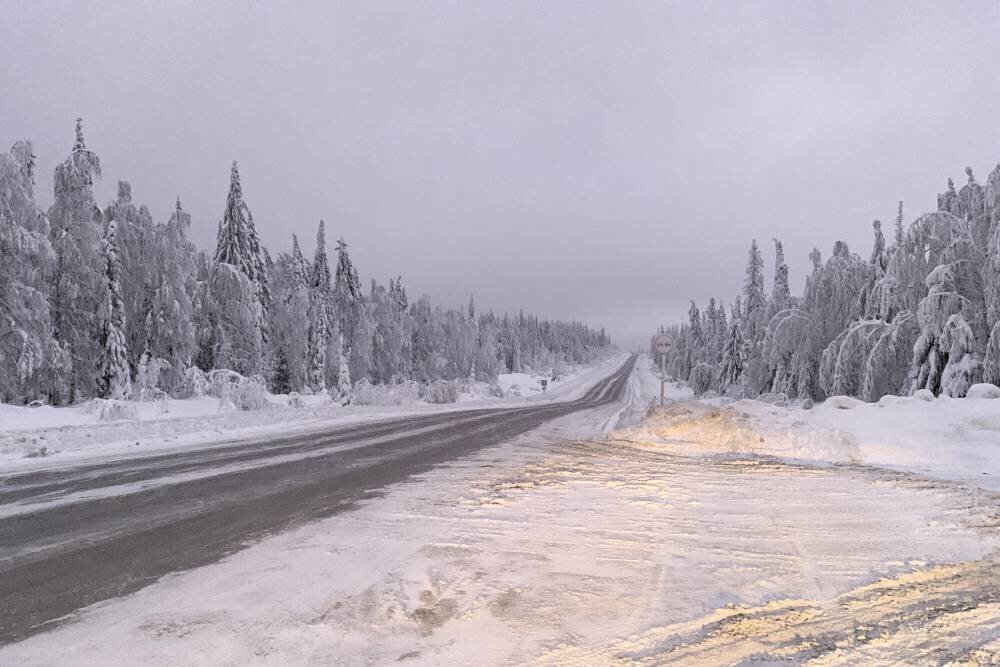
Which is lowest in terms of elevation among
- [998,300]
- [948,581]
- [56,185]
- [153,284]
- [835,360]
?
[948,581]

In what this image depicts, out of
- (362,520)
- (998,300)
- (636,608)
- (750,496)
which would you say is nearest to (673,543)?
(636,608)

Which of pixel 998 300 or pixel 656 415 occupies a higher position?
pixel 998 300

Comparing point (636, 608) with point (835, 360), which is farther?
point (835, 360)

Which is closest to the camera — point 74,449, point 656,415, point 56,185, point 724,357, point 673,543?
point 673,543

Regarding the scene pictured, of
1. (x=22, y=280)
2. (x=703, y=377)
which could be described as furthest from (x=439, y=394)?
(x=703, y=377)

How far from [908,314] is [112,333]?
29888 mm

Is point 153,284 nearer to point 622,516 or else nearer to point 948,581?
point 622,516

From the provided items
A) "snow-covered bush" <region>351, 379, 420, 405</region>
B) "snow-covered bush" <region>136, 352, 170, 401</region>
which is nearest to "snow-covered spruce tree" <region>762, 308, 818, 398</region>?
"snow-covered bush" <region>351, 379, 420, 405</region>

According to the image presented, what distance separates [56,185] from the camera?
2128cm

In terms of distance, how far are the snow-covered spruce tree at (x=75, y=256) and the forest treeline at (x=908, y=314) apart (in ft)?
96.9

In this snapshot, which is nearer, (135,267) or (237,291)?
(135,267)

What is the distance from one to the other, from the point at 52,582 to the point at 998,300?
2042 cm

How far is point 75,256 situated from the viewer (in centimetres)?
2098

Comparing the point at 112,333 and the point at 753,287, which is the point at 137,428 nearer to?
the point at 112,333
